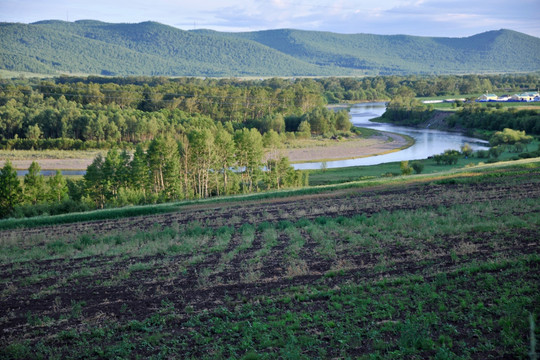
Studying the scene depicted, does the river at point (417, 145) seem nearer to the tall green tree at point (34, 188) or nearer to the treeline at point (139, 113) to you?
the treeline at point (139, 113)

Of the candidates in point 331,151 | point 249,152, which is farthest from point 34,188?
point 331,151

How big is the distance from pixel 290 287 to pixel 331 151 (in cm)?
7569

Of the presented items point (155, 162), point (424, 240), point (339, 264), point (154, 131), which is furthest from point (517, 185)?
point (154, 131)

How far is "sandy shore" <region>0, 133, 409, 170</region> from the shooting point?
242 feet

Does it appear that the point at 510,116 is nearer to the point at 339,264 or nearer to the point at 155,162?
the point at 155,162

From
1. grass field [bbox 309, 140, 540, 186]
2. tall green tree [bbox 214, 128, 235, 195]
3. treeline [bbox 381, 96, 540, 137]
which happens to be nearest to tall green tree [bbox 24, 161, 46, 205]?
tall green tree [bbox 214, 128, 235, 195]

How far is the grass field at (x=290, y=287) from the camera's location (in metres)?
8.31

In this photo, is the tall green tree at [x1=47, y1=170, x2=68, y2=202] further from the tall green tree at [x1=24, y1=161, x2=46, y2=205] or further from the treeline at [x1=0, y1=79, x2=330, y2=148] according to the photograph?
the treeline at [x1=0, y1=79, x2=330, y2=148]

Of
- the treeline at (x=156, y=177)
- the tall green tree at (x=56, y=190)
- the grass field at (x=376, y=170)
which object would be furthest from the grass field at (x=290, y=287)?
the grass field at (x=376, y=170)

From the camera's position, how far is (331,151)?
85.6 metres

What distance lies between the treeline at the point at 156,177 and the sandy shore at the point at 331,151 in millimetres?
21950

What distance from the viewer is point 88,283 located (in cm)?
1260

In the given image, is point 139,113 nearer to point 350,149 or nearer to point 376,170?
point 350,149

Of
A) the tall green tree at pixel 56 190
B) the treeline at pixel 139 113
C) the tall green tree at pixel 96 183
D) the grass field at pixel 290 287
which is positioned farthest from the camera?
the treeline at pixel 139 113
